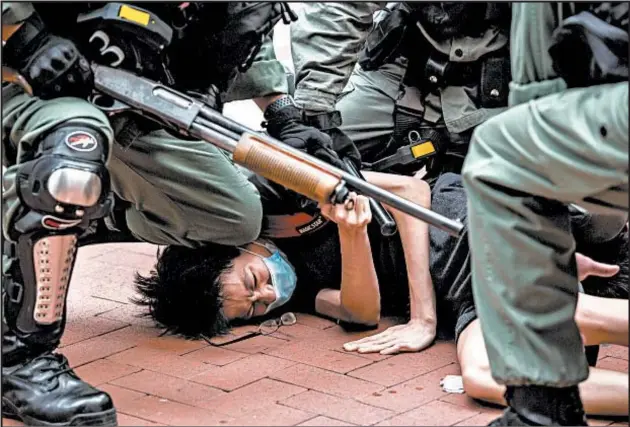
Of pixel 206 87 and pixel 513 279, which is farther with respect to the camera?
pixel 206 87

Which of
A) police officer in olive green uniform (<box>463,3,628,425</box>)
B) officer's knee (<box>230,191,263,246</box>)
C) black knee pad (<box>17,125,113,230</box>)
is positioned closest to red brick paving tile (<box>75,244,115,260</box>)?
officer's knee (<box>230,191,263,246</box>)

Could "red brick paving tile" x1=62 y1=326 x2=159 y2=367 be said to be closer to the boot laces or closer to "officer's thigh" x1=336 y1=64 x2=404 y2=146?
the boot laces

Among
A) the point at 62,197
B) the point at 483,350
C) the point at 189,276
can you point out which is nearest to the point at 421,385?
the point at 483,350

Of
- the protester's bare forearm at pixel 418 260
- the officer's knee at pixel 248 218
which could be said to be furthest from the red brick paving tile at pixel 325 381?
the officer's knee at pixel 248 218

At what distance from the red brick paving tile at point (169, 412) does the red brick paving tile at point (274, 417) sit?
0.05 metres

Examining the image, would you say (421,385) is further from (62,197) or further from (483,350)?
(62,197)

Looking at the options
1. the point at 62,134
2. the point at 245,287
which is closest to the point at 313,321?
the point at 245,287

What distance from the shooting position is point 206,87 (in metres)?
3.79

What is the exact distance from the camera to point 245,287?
4070 mm

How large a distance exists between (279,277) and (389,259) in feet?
1.28

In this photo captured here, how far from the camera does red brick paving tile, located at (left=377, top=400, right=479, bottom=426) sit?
3.23 metres

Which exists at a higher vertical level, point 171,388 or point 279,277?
point 279,277

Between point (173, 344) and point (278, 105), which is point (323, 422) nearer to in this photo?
point (173, 344)

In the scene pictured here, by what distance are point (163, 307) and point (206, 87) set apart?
804 mm
